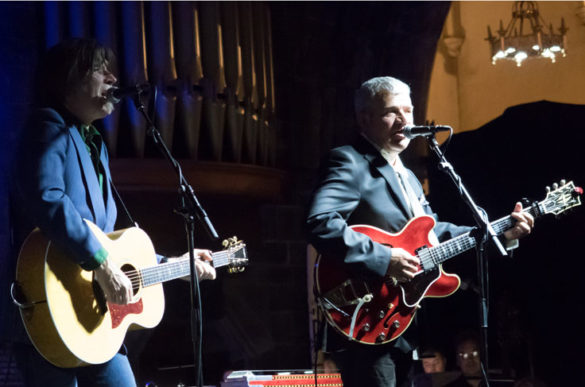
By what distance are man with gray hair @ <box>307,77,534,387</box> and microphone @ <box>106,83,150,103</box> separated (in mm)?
858

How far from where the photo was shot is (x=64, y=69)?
3.48 meters

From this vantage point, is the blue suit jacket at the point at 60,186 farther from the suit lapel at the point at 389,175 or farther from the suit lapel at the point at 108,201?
the suit lapel at the point at 389,175

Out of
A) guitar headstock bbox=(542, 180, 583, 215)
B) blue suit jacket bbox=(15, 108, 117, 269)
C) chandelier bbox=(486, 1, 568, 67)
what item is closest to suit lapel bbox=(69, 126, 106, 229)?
blue suit jacket bbox=(15, 108, 117, 269)

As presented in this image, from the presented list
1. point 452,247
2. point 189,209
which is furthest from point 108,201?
point 452,247

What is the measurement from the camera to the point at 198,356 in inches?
129

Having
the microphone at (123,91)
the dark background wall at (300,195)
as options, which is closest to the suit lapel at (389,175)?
the microphone at (123,91)

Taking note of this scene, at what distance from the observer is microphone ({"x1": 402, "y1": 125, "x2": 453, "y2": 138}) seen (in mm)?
3693

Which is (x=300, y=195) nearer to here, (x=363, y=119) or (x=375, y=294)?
(x=363, y=119)

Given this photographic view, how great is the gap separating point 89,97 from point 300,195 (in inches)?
136

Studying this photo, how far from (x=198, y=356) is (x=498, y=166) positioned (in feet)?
11.5

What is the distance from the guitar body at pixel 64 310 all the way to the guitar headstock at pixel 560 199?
2130 millimetres

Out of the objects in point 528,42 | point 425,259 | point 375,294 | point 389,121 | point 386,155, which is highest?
point 528,42

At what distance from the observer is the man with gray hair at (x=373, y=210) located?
359 cm

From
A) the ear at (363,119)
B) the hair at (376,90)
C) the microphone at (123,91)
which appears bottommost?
the ear at (363,119)
